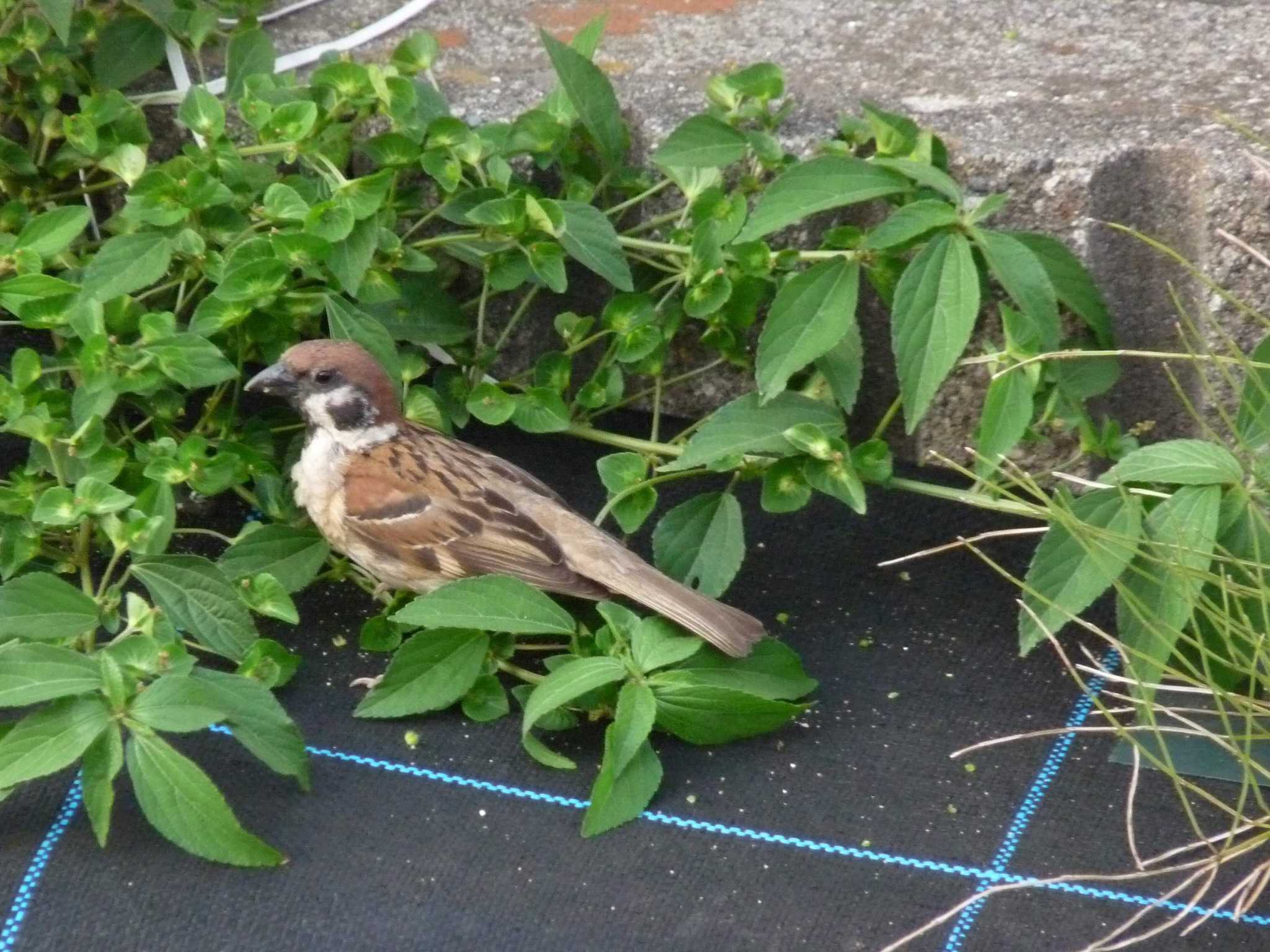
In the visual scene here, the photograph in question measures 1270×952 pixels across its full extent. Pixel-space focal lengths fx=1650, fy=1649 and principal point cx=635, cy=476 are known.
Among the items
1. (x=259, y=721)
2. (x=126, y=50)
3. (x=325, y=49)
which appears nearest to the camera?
(x=259, y=721)

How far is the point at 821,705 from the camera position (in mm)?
2191

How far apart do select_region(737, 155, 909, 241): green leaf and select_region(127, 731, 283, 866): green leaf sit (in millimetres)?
952

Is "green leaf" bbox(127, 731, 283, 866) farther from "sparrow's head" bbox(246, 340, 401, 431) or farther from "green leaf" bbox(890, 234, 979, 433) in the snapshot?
"green leaf" bbox(890, 234, 979, 433)

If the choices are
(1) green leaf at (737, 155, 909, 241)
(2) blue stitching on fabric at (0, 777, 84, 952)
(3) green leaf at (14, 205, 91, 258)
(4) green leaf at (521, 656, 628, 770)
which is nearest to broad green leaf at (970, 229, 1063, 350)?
(1) green leaf at (737, 155, 909, 241)

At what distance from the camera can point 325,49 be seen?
2.78 metres

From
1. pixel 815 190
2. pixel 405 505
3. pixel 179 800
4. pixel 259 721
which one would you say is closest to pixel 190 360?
pixel 405 505

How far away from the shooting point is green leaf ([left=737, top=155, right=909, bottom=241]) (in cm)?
212

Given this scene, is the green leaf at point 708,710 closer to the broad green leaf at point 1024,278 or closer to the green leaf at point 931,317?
the green leaf at point 931,317

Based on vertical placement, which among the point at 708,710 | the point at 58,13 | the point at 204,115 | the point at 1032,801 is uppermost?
the point at 58,13

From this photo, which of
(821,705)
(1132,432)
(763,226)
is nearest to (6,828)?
(821,705)

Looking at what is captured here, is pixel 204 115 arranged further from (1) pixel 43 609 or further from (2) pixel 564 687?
(2) pixel 564 687

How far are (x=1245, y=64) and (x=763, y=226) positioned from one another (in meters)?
1.08

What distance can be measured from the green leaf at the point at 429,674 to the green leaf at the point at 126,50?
3.45ft

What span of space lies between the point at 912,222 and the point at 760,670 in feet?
2.00
